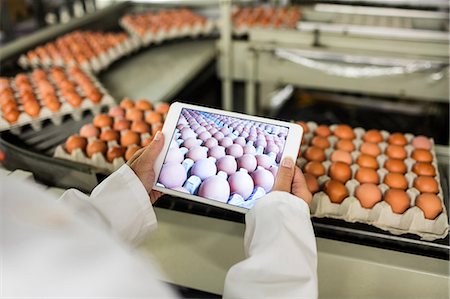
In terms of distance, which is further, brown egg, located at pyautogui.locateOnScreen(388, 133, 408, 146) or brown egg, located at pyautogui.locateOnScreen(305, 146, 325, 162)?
brown egg, located at pyautogui.locateOnScreen(388, 133, 408, 146)

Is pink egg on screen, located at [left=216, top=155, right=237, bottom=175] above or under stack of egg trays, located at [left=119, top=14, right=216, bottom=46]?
under

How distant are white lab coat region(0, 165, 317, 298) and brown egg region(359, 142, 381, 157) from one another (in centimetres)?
59

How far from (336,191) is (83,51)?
177 cm

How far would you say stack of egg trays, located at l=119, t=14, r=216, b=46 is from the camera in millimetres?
2758

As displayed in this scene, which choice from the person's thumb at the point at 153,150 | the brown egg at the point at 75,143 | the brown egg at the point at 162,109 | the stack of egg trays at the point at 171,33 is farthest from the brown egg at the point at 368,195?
the stack of egg trays at the point at 171,33

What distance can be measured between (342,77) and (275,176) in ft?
5.54

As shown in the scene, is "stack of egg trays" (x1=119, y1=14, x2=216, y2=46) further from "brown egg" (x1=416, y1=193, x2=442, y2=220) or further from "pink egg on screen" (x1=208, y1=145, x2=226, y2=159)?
Answer: "brown egg" (x1=416, y1=193, x2=442, y2=220)

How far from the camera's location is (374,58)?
236cm

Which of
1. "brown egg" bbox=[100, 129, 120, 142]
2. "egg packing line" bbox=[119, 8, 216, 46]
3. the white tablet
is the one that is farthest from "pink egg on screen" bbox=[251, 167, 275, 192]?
"egg packing line" bbox=[119, 8, 216, 46]

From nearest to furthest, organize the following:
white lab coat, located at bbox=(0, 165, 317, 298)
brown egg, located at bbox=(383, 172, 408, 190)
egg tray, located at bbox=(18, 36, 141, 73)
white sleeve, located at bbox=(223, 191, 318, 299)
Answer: white lab coat, located at bbox=(0, 165, 317, 298)
white sleeve, located at bbox=(223, 191, 318, 299)
brown egg, located at bbox=(383, 172, 408, 190)
egg tray, located at bbox=(18, 36, 141, 73)

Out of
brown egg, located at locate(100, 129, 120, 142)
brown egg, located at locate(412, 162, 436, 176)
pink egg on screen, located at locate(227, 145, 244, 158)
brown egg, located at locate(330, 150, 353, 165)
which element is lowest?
brown egg, located at locate(412, 162, 436, 176)

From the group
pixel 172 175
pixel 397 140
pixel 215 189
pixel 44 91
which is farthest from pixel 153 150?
pixel 44 91

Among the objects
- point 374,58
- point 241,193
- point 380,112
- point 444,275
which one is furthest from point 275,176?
point 380,112

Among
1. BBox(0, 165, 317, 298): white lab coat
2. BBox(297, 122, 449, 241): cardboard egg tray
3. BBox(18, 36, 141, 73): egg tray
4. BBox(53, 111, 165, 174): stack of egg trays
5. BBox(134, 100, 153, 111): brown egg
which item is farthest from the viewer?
BBox(18, 36, 141, 73): egg tray
